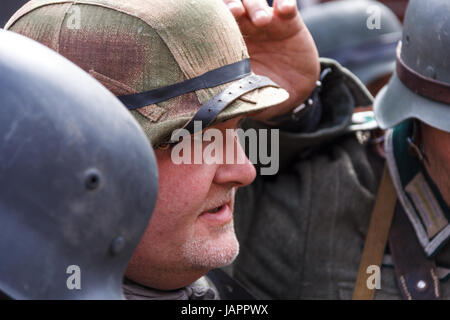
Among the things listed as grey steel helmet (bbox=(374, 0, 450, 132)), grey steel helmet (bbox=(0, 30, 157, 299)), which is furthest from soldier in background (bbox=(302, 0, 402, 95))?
grey steel helmet (bbox=(0, 30, 157, 299))

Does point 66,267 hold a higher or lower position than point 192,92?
lower

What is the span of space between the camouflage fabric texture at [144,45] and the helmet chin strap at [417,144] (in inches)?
42.6

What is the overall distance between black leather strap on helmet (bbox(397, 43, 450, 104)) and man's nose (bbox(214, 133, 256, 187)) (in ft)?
2.96

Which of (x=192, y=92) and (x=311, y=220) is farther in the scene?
(x=311, y=220)

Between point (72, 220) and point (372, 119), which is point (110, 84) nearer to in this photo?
point (72, 220)

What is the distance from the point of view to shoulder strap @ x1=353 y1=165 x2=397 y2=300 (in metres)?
2.82

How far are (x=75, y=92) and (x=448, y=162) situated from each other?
1.63 m

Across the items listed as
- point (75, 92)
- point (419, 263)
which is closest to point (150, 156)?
point (75, 92)

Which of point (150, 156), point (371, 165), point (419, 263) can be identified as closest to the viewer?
point (150, 156)

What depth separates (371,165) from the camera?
9.85 feet

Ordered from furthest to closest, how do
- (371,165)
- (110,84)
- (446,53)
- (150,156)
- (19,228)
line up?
(371,165) < (446,53) < (110,84) < (150,156) < (19,228)

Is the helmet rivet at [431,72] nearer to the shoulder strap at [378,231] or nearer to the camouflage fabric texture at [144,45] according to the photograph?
the shoulder strap at [378,231]

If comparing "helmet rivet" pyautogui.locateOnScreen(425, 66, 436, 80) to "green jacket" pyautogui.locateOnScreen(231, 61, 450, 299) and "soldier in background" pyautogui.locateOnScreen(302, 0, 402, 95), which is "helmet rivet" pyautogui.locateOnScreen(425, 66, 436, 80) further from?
"soldier in background" pyautogui.locateOnScreen(302, 0, 402, 95)

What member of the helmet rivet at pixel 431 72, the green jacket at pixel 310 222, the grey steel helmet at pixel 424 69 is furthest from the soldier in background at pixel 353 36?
the helmet rivet at pixel 431 72
